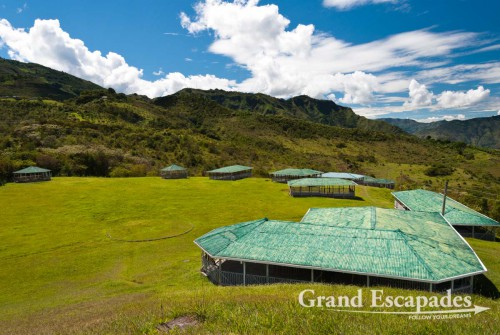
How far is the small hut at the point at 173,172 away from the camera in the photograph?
74.1 m

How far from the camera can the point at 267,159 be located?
113 meters

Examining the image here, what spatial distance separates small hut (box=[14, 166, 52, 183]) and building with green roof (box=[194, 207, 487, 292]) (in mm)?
52487

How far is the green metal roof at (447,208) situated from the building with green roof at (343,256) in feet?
34.8

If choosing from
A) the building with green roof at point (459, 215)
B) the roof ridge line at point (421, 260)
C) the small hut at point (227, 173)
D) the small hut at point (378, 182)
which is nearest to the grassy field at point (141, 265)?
the roof ridge line at point (421, 260)

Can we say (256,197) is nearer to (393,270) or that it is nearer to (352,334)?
(393,270)

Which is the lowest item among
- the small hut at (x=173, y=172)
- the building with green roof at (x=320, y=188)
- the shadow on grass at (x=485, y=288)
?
the shadow on grass at (x=485, y=288)

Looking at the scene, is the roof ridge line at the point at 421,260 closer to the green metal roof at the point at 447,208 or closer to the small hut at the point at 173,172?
the green metal roof at the point at 447,208

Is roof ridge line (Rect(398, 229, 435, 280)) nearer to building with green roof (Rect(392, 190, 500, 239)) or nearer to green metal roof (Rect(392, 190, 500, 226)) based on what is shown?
building with green roof (Rect(392, 190, 500, 239))

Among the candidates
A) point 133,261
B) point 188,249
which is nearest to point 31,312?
point 133,261

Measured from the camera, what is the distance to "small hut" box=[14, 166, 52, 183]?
203ft

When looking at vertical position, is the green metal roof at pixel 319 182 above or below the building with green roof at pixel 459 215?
above

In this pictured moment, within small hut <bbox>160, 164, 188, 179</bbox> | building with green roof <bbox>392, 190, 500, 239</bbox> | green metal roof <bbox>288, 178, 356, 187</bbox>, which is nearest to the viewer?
building with green roof <bbox>392, 190, 500, 239</bbox>

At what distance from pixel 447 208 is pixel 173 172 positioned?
182 feet

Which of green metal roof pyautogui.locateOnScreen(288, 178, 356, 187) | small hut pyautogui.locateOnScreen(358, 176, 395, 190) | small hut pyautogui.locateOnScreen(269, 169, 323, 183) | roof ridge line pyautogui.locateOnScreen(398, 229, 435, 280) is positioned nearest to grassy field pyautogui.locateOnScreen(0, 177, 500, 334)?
roof ridge line pyautogui.locateOnScreen(398, 229, 435, 280)
